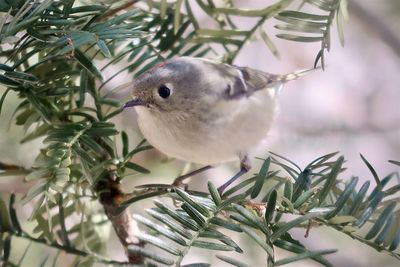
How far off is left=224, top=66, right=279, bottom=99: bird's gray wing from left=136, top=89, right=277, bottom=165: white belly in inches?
0.7

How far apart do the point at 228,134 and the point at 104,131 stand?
1.15 ft

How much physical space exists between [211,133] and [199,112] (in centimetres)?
5

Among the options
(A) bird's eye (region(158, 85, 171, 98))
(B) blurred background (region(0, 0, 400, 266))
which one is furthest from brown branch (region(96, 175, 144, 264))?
(B) blurred background (region(0, 0, 400, 266))

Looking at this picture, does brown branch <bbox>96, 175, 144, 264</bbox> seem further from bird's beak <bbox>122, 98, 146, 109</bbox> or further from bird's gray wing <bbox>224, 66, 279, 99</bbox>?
bird's gray wing <bbox>224, 66, 279, 99</bbox>

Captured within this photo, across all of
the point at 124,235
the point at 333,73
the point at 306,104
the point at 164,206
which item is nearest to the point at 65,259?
the point at 124,235

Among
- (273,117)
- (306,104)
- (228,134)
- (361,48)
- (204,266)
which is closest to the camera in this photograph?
(204,266)

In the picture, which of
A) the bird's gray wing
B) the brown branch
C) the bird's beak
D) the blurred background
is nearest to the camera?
the brown branch

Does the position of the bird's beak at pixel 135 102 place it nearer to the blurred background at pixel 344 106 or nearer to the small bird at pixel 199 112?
the small bird at pixel 199 112

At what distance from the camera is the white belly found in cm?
95

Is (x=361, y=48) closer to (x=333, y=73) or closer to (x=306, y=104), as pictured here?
(x=333, y=73)

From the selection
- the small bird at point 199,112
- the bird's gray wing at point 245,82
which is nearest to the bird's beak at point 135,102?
the small bird at point 199,112

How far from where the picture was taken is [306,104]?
2.35 meters

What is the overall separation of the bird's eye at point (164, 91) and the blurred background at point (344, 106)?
0.39m

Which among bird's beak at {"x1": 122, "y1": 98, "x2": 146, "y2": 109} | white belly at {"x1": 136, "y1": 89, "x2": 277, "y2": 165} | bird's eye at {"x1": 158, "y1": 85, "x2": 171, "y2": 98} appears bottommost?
white belly at {"x1": 136, "y1": 89, "x2": 277, "y2": 165}
